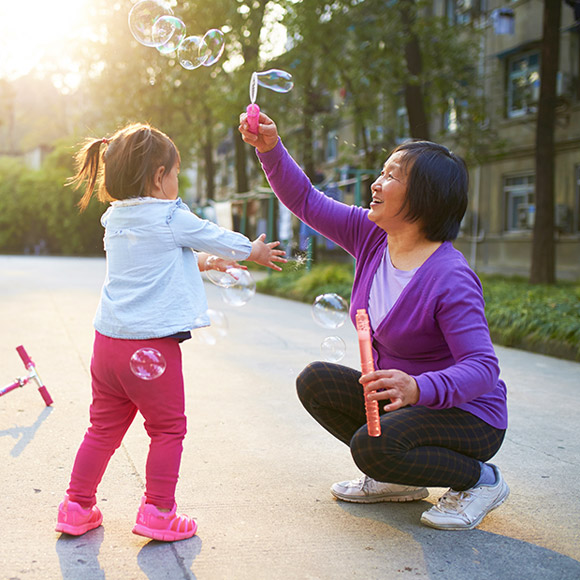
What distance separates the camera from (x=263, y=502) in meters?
2.94

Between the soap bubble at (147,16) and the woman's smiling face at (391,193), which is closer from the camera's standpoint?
the woman's smiling face at (391,193)

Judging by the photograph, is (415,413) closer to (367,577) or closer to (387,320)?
(387,320)

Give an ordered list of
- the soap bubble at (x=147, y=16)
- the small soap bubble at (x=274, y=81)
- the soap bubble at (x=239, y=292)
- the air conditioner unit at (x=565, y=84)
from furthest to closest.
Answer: the air conditioner unit at (x=565, y=84) → the soap bubble at (x=147, y=16) → the soap bubble at (x=239, y=292) → the small soap bubble at (x=274, y=81)

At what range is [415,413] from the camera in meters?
2.62

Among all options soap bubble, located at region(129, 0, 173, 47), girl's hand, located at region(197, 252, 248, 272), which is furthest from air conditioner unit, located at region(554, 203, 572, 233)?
girl's hand, located at region(197, 252, 248, 272)

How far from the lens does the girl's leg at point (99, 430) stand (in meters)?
2.56

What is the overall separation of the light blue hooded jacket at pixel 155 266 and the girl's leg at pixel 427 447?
73 centimetres

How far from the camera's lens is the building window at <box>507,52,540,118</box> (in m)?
20.1

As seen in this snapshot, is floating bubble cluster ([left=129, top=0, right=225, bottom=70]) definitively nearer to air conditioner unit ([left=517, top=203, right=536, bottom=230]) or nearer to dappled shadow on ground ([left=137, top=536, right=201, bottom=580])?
dappled shadow on ground ([left=137, top=536, right=201, bottom=580])

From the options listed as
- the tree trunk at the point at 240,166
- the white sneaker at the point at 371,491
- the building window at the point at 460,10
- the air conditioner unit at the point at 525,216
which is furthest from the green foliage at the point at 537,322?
the tree trunk at the point at 240,166

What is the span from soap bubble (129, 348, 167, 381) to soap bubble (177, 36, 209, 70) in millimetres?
2041

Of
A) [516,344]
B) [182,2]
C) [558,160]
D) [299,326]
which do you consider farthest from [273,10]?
[516,344]

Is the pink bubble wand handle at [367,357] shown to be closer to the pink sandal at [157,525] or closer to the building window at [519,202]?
the pink sandal at [157,525]

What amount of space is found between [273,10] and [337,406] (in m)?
17.9
